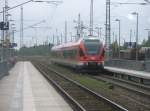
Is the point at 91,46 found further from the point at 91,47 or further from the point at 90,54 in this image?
the point at 90,54

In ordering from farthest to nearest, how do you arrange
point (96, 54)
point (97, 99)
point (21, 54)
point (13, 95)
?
point (21, 54), point (96, 54), point (13, 95), point (97, 99)

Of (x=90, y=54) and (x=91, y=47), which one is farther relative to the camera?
(x=91, y=47)

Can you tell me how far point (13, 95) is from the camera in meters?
26.6

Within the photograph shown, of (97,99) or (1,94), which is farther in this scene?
(1,94)

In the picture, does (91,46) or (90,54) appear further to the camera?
(91,46)

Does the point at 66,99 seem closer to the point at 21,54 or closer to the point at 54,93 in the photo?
the point at 54,93

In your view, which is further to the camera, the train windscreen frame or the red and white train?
the train windscreen frame

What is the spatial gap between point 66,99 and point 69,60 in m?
34.5

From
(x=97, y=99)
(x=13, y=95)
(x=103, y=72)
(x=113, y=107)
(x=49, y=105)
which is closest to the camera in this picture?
(x=113, y=107)

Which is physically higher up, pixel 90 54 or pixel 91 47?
pixel 91 47

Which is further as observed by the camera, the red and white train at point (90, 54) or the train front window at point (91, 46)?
the train front window at point (91, 46)

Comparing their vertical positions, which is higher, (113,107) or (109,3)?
(109,3)

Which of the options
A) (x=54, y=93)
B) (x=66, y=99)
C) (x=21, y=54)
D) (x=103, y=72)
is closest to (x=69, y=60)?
(x=103, y=72)

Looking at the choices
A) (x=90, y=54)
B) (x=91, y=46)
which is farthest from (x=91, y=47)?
(x=90, y=54)
